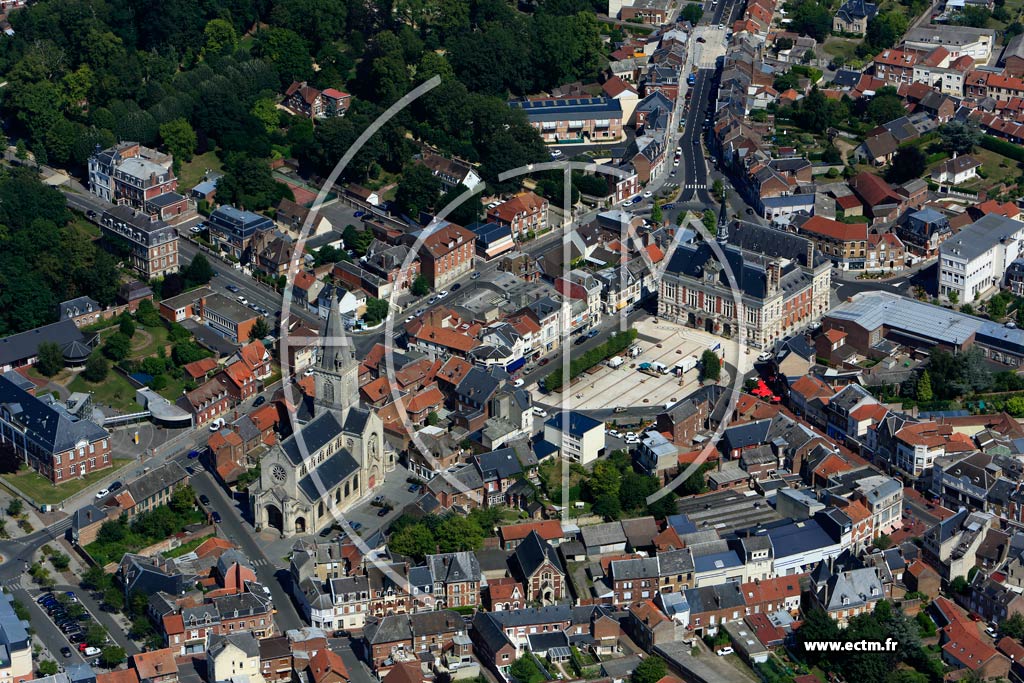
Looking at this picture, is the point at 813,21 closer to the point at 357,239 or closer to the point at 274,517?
the point at 357,239

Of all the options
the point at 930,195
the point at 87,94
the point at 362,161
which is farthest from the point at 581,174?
the point at 87,94

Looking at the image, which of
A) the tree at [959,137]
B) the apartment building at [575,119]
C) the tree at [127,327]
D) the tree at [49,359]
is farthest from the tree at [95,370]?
the tree at [959,137]

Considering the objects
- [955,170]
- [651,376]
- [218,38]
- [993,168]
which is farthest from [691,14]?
[651,376]

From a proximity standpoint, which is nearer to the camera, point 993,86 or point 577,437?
point 577,437

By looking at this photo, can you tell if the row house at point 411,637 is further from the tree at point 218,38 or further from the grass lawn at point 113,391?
the tree at point 218,38

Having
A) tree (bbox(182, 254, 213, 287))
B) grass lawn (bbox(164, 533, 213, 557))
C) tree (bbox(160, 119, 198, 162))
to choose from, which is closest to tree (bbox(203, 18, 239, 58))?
tree (bbox(160, 119, 198, 162))

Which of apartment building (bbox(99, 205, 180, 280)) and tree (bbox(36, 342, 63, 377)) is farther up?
apartment building (bbox(99, 205, 180, 280))

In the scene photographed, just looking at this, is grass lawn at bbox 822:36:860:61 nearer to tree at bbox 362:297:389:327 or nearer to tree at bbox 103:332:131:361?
tree at bbox 362:297:389:327
